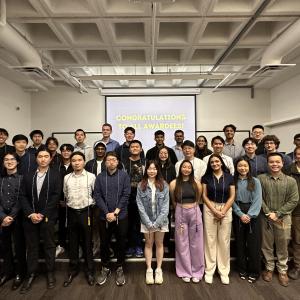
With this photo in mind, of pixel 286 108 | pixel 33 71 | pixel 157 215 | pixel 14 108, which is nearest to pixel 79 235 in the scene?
pixel 157 215

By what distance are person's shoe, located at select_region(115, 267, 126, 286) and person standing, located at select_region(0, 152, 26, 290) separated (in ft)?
3.59

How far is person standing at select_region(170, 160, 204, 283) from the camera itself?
3.11 m

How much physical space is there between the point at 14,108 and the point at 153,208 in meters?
5.10

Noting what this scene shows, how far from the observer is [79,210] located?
9.91ft

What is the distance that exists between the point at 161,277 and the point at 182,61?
398cm

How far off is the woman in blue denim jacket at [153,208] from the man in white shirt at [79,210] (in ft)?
1.98

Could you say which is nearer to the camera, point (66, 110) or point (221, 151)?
point (221, 151)

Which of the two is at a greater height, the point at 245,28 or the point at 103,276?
the point at 245,28

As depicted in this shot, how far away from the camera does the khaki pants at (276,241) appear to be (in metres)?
3.09

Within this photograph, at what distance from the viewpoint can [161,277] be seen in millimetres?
3096

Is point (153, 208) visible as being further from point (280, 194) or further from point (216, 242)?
point (280, 194)

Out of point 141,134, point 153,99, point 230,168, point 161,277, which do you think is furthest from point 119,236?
point 153,99

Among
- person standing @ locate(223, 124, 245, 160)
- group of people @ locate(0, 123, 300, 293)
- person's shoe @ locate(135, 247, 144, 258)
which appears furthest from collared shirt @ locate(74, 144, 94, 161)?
person standing @ locate(223, 124, 245, 160)

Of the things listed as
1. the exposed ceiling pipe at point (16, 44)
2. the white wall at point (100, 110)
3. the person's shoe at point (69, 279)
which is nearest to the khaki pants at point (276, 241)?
the person's shoe at point (69, 279)
